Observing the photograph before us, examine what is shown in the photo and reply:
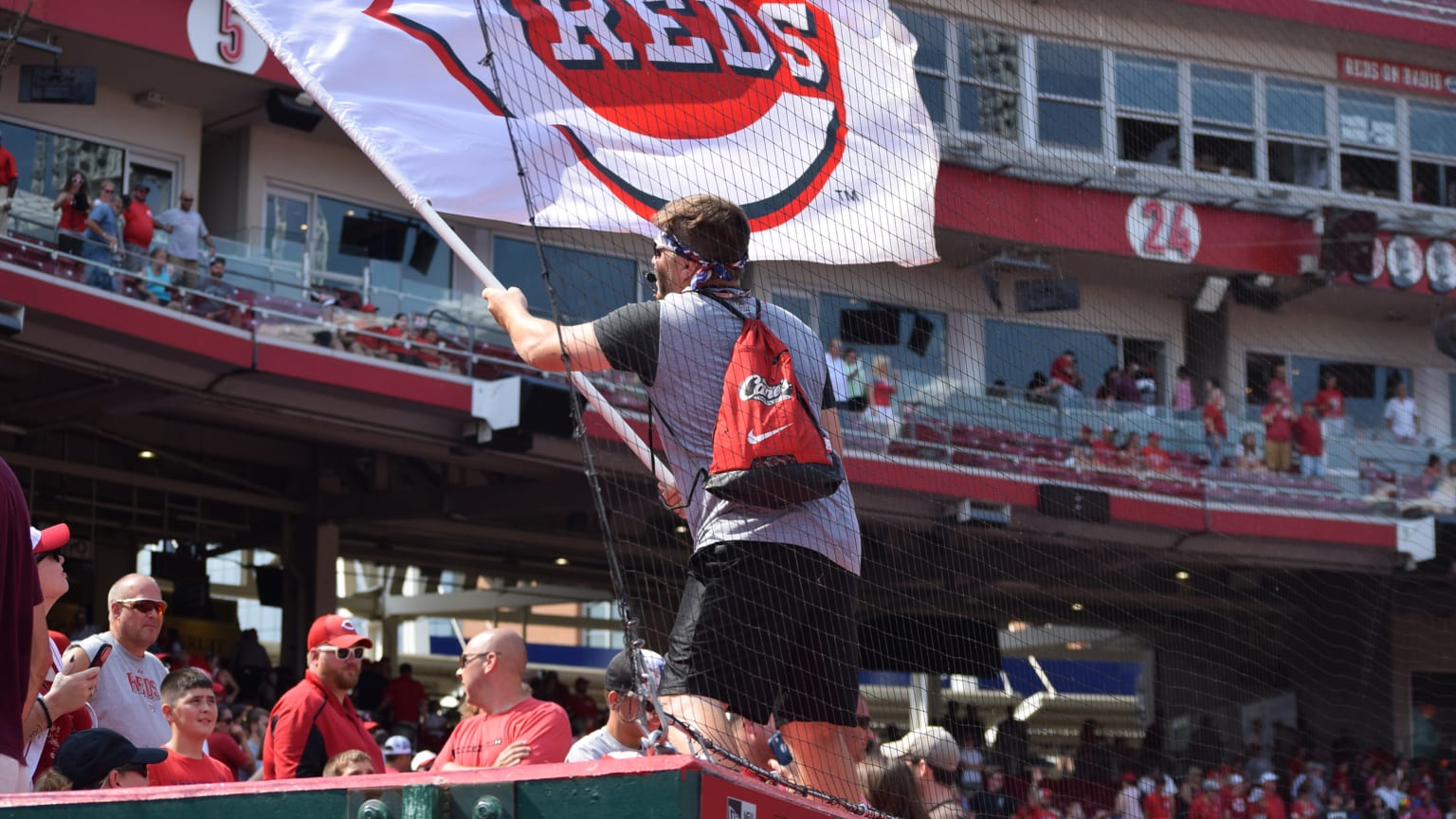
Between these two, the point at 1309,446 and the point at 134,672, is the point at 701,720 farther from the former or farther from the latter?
the point at 1309,446

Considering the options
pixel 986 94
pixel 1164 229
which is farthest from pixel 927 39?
pixel 1164 229

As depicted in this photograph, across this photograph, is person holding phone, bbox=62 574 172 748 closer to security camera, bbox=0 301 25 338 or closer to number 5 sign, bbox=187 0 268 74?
security camera, bbox=0 301 25 338

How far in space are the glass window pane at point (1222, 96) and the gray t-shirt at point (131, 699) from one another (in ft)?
60.0

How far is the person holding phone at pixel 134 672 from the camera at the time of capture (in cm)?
571

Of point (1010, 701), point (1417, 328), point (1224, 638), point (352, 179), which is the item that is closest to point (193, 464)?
point (352, 179)

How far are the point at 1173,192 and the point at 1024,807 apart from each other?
1042cm

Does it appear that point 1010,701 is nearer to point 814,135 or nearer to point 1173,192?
point 1173,192

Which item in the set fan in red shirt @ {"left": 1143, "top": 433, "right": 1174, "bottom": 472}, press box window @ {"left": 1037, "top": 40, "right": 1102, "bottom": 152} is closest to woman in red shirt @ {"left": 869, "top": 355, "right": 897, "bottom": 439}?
fan in red shirt @ {"left": 1143, "top": 433, "right": 1174, "bottom": 472}

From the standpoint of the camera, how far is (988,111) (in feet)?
61.0

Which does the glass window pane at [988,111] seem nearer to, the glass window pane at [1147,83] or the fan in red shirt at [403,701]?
the glass window pane at [1147,83]

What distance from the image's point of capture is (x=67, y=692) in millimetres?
4250

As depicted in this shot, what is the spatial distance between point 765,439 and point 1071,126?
18768mm

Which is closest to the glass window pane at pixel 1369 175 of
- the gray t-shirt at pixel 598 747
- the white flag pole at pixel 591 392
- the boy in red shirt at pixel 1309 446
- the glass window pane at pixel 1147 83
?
the glass window pane at pixel 1147 83

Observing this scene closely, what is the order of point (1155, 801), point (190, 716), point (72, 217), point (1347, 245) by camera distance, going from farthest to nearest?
point (1347, 245) < point (1155, 801) < point (72, 217) < point (190, 716)
